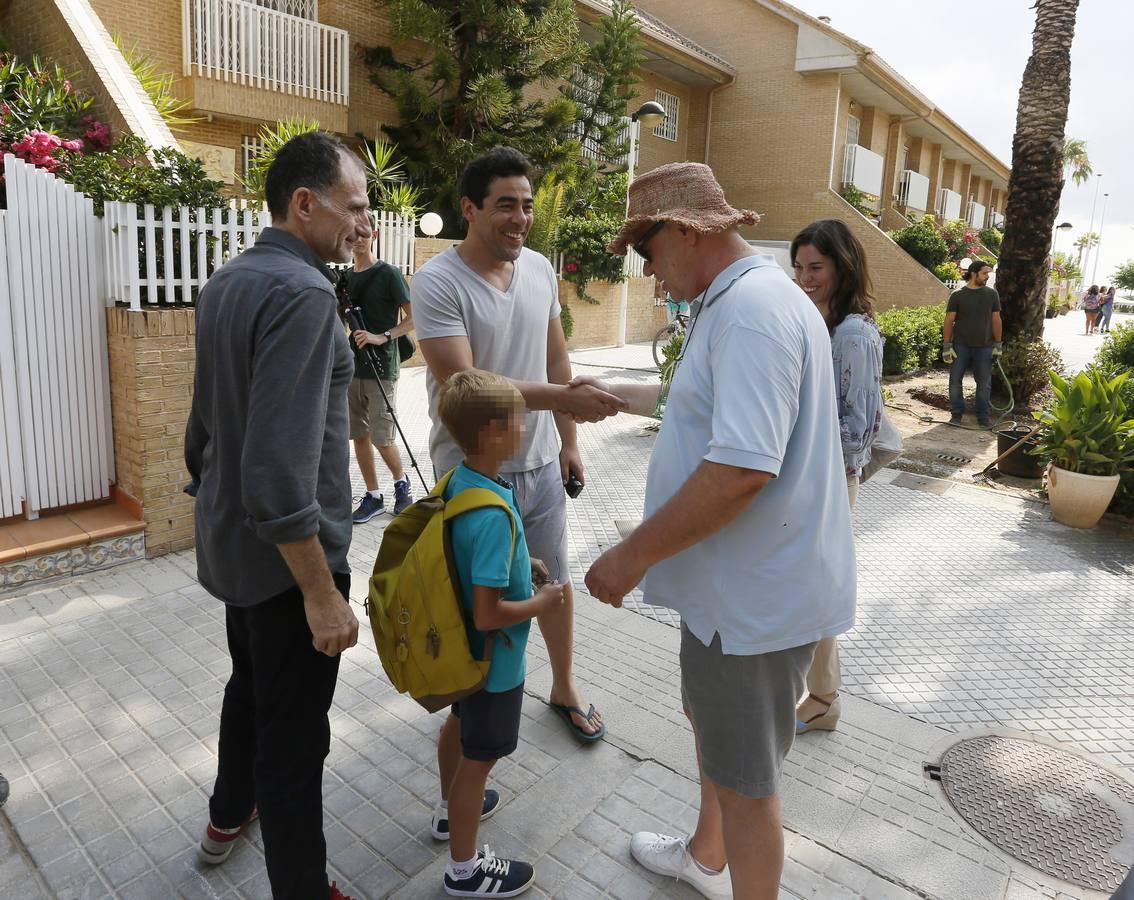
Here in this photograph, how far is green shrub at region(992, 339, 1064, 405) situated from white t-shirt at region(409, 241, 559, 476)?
390 inches

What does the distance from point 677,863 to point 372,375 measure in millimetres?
4195

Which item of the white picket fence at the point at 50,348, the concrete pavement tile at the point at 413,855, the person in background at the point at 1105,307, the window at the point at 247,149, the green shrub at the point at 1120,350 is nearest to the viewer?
the concrete pavement tile at the point at 413,855

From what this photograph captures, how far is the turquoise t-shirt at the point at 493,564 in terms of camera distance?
78.5 inches

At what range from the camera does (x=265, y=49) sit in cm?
1359

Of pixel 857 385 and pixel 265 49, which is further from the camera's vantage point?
pixel 265 49

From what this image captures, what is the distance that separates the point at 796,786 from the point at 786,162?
22.9m

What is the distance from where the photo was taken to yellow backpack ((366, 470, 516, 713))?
2.01 meters

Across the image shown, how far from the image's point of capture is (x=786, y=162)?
2312cm

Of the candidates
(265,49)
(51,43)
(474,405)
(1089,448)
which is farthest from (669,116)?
(474,405)

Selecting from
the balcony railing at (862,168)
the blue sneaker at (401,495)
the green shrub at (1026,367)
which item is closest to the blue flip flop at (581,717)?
the blue sneaker at (401,495)

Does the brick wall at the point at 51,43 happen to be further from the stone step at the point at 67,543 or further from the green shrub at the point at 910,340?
the green shrub at the point at 910,340

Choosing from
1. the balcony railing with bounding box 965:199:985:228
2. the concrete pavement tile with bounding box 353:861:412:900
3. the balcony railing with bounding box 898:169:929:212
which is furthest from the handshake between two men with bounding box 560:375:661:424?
the balcony railing with bounding box 965:199:985:228

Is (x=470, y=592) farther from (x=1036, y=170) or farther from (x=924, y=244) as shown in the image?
(x=924, y=244)

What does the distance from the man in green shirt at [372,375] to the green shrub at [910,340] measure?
9.35 meters
